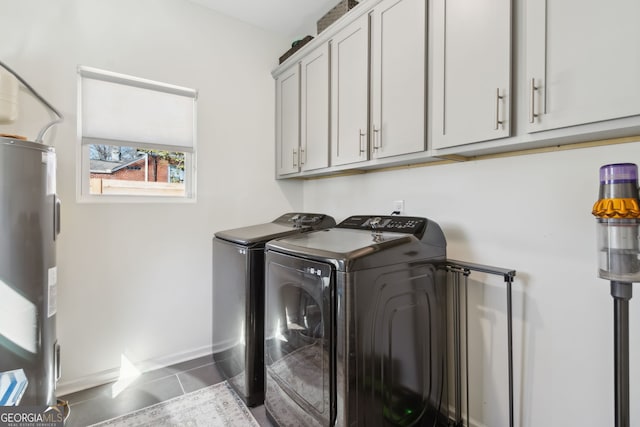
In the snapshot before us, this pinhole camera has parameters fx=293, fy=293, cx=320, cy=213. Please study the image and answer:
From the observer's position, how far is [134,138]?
7.22 ft

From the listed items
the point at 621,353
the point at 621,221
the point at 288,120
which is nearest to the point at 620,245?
the point at 621,221

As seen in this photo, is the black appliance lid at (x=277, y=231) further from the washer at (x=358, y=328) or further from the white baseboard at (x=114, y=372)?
the white baseboard at (x=114, y=372)

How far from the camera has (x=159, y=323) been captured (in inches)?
89.6

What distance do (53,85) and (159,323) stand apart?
5.87ft

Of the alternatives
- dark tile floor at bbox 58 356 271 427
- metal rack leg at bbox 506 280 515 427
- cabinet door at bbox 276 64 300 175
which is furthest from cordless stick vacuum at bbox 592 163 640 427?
cabinet door at bbox 276 64 300 175

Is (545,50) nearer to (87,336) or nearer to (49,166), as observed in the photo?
(49,166)

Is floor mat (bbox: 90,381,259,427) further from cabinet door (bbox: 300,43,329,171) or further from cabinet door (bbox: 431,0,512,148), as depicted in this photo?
cabinet door (bbox: 431,0,512,148)

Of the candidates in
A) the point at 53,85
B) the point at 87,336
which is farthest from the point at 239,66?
the point at 87,336

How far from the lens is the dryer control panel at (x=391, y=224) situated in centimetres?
Answer: 152

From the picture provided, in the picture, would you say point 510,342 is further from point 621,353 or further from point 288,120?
point 288,120

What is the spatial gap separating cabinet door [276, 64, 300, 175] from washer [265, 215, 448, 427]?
1.14 metres

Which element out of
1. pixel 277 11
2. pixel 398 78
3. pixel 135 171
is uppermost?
pixel 277 11

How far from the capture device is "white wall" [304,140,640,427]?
1.22 meters

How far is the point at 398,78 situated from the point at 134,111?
1917 millimetres
